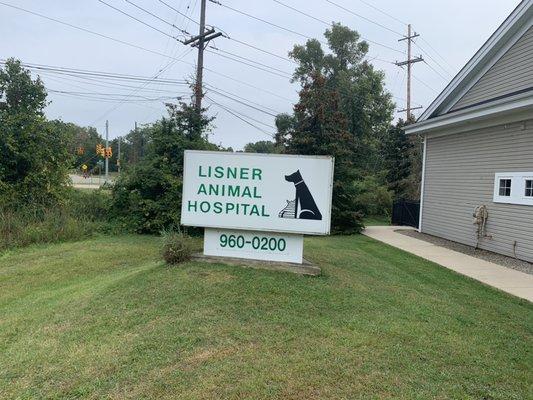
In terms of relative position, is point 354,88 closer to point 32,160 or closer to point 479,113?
point 479,113

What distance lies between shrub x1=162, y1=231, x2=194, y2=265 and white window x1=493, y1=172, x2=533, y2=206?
773 cm

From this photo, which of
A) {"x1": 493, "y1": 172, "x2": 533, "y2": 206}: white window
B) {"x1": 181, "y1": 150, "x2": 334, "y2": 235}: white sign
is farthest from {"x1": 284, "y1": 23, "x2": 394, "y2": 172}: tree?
{"x1": 181, "y1": 150, "x2": 334, "y2": 235}: white sign

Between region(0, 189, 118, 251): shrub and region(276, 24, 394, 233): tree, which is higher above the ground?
region(276, 24, 394, 233): tree

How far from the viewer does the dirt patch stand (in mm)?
9445

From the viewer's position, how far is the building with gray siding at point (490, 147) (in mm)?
10148

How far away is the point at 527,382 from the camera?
3.47m

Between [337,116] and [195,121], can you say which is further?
[337,116]

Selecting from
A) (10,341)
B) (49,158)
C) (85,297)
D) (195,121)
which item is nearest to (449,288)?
(85,297)

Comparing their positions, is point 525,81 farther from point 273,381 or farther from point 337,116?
point 273,381

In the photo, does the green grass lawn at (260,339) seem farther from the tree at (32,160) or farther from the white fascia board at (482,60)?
the white fascia board at (482,60)

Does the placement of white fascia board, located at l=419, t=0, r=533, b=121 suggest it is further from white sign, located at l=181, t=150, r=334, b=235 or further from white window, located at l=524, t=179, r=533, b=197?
white sign, located at l=181, t=150, r=334, b=235

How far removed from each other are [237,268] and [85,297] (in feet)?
6.25

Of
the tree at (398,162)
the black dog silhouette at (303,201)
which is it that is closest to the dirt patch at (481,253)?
the black dog silhouette at (303,201)

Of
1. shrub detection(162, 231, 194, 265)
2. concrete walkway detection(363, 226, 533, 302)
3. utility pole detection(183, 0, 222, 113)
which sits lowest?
concrete walkway detection(363, 226, 533, 302)
